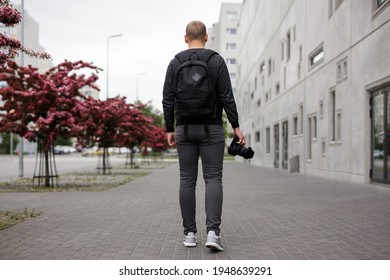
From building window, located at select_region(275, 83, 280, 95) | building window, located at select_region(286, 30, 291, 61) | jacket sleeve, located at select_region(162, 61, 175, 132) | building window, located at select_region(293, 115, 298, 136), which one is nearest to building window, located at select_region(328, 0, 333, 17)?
building window, located at select_region(293, 115, 298, 136)

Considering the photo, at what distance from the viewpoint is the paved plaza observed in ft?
16.8

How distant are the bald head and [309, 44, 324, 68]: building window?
646 inches

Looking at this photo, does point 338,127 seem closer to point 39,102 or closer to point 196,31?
point 39,102

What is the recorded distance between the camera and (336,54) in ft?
60.5

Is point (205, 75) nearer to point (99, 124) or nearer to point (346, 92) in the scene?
point (346, 92)

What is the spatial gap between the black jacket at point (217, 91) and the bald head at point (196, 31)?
0.17 meters

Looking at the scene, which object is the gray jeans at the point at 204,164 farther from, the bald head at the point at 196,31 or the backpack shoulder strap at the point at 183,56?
the bald head at the point at 196,31

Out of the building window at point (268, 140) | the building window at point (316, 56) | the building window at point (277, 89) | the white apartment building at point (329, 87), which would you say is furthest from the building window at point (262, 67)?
the building window at point (316, 56)

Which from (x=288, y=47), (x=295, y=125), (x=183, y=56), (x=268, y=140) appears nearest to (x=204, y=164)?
(x=183, y=56)

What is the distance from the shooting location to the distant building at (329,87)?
14492 mm

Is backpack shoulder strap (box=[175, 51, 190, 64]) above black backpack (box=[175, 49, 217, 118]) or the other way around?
above

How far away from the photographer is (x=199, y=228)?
6812mm

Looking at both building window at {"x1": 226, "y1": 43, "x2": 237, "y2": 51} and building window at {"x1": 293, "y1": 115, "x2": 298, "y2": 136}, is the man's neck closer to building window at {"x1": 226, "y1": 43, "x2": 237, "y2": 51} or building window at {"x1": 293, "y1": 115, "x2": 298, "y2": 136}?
building window at {"x1": 293, "y1": 115, "x2": 298, "y2": 136}

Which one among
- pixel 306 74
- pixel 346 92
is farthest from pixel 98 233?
pixel 306 74
